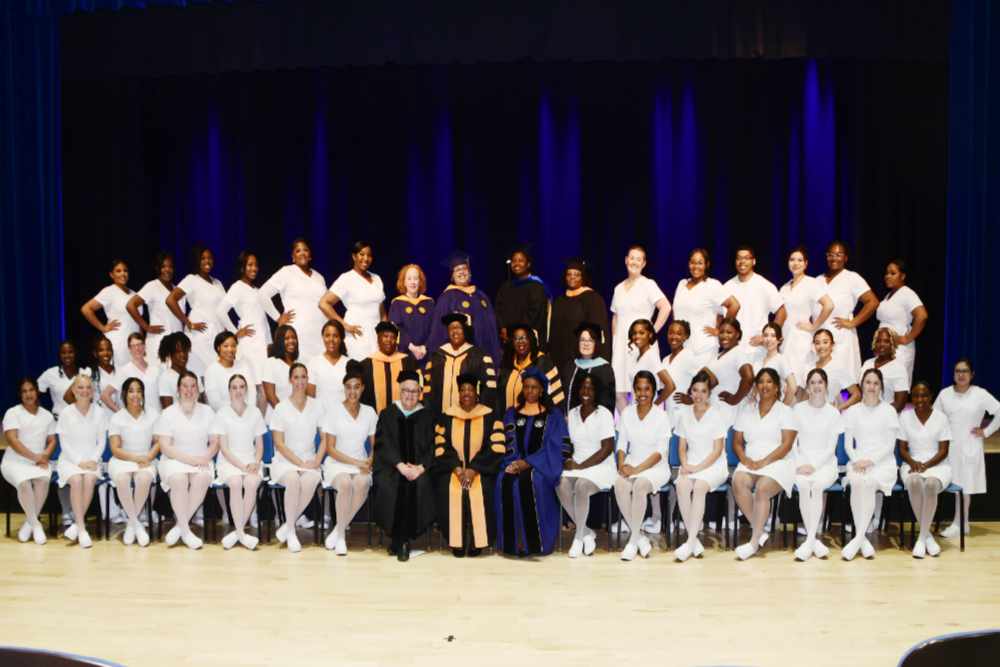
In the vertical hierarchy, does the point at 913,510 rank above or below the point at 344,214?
below

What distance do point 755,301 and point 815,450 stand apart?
141 centimetres

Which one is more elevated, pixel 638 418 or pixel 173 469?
pixel 638 418

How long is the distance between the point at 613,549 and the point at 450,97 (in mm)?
4498

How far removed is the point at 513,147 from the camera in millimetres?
9969

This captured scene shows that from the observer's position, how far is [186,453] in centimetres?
737

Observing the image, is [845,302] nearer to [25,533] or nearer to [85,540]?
[85,540]

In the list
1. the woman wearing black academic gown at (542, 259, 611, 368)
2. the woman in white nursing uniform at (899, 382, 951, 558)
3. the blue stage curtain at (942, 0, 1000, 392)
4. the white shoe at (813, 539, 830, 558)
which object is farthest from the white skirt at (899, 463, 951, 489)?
the blue stage curtain at (942, 0, 1000, 392)

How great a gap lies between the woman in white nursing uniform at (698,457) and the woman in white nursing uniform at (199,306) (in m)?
3.60

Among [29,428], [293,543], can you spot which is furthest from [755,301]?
[29,428]

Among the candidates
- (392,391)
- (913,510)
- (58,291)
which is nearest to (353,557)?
(392,391)

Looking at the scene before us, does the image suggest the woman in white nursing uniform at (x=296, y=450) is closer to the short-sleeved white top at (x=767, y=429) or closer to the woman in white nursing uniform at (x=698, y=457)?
the woman in white nursing uniform at (x=698, y=457)

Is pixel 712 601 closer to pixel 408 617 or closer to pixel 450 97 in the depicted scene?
pixel 408 617

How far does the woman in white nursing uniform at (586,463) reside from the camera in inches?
280

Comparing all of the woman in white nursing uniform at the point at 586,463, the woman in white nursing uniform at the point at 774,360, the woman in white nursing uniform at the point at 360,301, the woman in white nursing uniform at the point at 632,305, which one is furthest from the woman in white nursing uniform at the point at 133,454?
the woman in white nursing uniform at the point at 774,360
